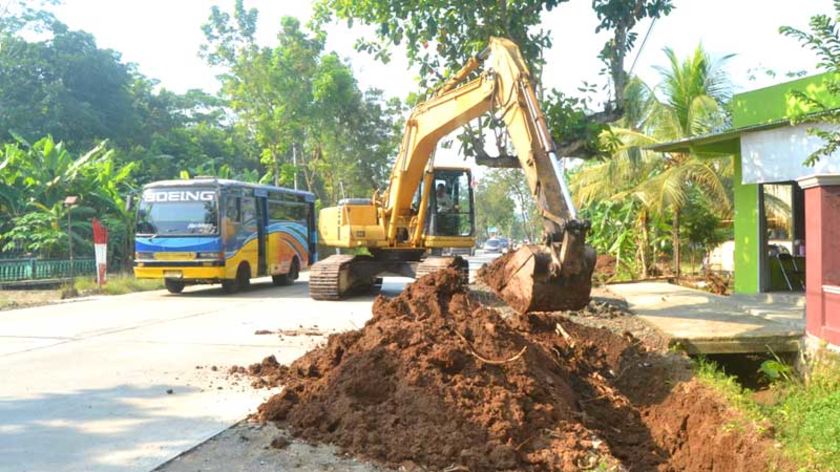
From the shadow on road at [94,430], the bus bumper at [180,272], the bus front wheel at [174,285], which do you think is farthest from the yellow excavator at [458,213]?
the bus front wheel at [174,285]

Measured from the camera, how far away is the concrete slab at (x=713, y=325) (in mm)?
8242

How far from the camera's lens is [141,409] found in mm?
6508

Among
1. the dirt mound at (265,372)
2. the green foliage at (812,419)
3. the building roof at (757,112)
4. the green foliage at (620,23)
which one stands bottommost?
the green foliage at (812,419)

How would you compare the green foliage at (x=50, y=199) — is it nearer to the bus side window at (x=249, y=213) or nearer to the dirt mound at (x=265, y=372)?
the bus side window at (x=249, y=213)

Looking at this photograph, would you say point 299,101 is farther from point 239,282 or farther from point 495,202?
point 495,202

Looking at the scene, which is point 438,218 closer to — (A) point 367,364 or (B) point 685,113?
(B) point 685,113

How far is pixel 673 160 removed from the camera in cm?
2008

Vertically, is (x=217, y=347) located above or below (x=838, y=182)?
below

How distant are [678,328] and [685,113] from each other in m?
11.9

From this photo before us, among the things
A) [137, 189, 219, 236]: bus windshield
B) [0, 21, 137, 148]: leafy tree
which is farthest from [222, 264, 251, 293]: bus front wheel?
[0, 21, 137, 148]: leafy tree

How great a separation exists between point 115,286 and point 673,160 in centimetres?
1499

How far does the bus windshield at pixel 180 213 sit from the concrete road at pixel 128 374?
2542 millimetres

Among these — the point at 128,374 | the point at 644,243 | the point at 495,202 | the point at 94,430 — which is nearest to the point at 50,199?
the point at 128,374

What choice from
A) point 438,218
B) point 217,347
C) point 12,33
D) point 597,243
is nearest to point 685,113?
point 597,243
